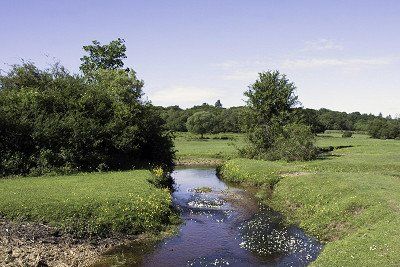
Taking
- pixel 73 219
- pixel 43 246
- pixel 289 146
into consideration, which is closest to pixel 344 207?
pixel 73 219

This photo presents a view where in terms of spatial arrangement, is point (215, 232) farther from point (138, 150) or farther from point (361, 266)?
→ point (138, 150)

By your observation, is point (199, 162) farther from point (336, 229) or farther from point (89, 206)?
point (89, 206)

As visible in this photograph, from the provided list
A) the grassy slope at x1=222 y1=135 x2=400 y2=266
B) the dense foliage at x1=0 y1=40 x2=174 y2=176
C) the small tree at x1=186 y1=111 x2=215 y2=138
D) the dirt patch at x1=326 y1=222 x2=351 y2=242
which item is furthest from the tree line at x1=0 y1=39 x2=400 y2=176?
the small tree at x1=186 y1=111 x2=215 y2=138

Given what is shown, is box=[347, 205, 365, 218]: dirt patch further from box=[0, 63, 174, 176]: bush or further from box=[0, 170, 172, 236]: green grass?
box=[0, 63, 174, 176]: bush

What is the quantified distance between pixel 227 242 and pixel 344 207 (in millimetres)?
9051

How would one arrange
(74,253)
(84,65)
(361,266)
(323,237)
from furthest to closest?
(84,65)
(323,237)
(74,253)
(361,266)

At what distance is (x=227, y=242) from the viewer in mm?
25422

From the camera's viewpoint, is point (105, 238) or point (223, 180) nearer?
point (105, 238)

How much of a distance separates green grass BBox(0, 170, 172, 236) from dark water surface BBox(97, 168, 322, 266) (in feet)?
6.79

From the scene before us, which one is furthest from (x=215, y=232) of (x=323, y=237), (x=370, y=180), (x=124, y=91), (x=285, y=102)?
(x=285, y=102)

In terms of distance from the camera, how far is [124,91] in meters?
49.1

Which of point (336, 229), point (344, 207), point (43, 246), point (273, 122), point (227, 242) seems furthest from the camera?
point (273, 122)

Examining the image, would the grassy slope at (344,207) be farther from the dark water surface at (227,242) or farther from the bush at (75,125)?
the bush at (75,125)

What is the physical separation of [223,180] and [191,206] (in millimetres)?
17309
